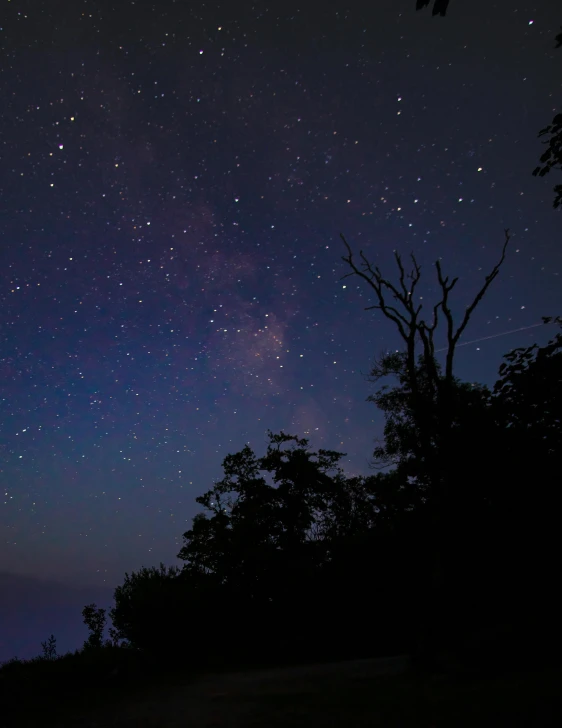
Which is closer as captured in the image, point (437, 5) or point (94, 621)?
point (437, 5)

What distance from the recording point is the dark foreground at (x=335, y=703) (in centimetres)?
533

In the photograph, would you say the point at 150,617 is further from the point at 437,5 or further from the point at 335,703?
the point at 437,5

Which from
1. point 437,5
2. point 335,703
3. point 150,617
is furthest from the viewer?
point 150,617

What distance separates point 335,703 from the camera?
6.76m

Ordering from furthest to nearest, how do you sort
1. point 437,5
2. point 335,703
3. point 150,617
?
point 150,617 < point 335,703 < point 437,5

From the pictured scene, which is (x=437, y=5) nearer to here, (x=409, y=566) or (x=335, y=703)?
(x=335, y=703)

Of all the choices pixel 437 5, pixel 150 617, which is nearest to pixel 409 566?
pixel 150 617

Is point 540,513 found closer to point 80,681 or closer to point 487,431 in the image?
point 487,431

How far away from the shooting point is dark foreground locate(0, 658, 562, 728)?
5.33 meters

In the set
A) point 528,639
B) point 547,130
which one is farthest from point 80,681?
point 547,130

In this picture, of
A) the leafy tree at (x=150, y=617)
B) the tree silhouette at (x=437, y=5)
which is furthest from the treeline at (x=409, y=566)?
the tree silhouette at (x=437, y=5)

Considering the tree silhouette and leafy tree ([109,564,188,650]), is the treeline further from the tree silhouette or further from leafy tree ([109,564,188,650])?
the tree silhouette

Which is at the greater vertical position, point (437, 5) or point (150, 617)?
point (437, 5)

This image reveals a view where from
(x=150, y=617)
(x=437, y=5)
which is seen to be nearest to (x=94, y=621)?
(x=150, y=617)
